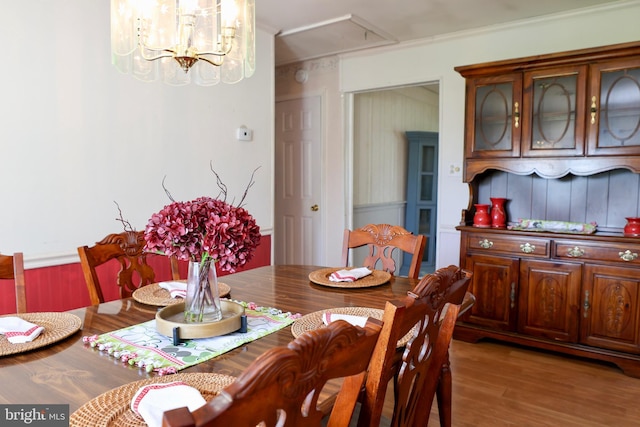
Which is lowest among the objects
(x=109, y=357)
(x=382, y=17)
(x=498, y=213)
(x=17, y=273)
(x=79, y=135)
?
(x=109, y=357)

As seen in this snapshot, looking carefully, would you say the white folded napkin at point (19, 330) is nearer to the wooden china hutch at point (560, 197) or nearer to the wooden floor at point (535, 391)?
the wooden floor at point (535, 391)

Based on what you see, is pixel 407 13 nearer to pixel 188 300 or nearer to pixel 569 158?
pixel 569 158

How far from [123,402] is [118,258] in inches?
46.9

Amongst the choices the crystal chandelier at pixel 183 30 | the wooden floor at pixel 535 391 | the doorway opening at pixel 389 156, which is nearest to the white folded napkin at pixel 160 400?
the crystal chandelier at pixel 183 30

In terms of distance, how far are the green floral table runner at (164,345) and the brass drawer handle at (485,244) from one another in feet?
7.13

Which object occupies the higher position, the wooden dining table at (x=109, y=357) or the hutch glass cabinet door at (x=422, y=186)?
the hutch glass cabinet door at (x=422, y=186)

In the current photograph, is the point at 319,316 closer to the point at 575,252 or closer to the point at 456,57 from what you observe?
the point at 575,252

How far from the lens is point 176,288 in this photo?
1797 mm

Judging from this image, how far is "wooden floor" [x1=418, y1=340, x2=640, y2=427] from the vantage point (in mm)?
2271

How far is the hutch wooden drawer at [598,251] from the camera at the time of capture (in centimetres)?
275

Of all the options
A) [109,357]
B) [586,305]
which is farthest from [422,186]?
[109,357]

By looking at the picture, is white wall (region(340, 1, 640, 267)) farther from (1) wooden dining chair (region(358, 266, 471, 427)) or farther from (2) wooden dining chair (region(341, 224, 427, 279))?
(1) wooden dining chair (region(358, 266, 471, 427))

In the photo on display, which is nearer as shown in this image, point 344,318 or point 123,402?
point 123,402

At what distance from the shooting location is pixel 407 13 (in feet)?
11.3
